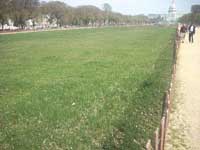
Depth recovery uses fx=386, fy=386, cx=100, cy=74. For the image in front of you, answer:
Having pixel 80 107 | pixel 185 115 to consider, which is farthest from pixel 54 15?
pixel 185 115

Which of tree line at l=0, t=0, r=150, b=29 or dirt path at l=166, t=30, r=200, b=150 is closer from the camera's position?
dirt path at l=166, t=30, r=200, b=150

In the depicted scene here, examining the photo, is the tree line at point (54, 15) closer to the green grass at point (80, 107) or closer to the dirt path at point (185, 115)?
the green grass at point (80, 107)

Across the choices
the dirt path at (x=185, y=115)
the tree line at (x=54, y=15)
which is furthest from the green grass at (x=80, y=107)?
the tree line at (x=54, y=15)

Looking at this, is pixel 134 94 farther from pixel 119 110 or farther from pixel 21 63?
pixel 21 63

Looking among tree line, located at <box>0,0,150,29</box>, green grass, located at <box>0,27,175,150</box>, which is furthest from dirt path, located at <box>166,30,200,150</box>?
tree line, located at <box>0,0,150,29</box>

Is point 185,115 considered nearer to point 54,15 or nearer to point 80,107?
point 80,107

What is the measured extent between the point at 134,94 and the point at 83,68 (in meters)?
7.76

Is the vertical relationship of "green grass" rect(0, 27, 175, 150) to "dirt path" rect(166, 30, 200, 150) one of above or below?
above

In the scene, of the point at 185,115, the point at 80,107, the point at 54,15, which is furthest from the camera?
the point at 54,15

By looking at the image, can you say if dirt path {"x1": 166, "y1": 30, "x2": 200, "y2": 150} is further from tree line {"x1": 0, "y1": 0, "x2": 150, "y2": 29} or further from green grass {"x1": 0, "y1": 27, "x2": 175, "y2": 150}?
tree line {"x1": 0, "y1": 0, "x2": 150, "y2": 29}

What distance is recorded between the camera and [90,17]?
543 feet

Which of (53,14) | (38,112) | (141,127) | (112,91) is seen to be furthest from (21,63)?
(53,14)

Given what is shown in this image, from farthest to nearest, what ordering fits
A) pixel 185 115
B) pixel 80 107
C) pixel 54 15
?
1. pixel 54 15
2. pixel 80 107
3. pixel 185 115

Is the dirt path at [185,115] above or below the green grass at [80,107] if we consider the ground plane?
below
